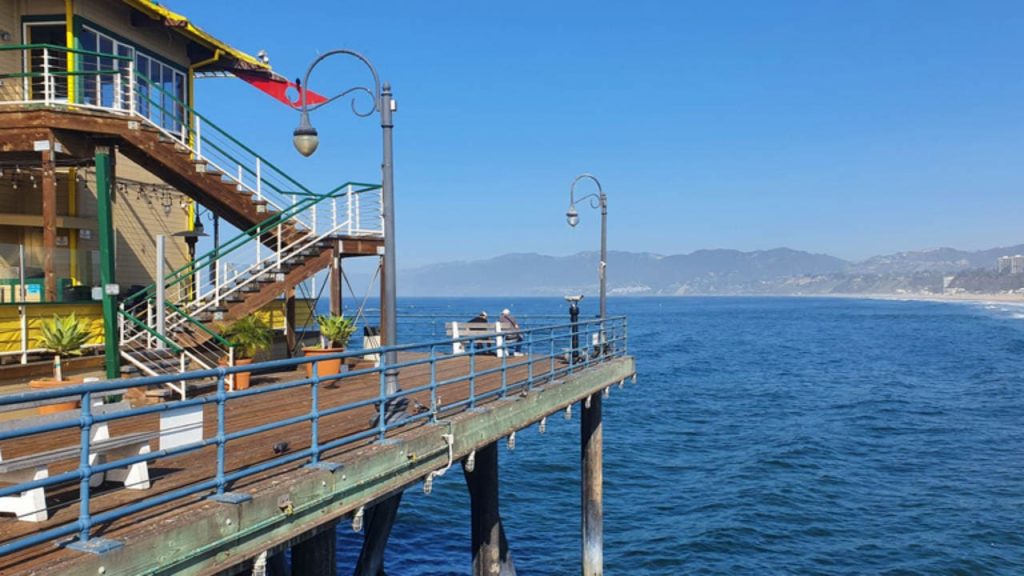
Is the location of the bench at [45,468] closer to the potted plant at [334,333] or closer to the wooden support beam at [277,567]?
the wooden support beam at [277,567]

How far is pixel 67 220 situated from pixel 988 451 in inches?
1135

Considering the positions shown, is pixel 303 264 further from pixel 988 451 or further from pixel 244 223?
pixel 988 451

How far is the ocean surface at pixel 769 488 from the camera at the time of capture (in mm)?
17516

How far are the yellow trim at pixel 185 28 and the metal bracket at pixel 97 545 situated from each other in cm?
1584

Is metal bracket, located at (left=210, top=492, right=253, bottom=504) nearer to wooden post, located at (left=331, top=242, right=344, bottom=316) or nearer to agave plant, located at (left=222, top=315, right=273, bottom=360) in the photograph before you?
agave plant, located at (left=222, top=315, right=273, bottom=360)

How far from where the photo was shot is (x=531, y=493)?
74.6 feet

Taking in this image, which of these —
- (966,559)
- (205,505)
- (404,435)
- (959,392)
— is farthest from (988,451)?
(205,505)

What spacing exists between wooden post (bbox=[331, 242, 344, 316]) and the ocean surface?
5469 mm

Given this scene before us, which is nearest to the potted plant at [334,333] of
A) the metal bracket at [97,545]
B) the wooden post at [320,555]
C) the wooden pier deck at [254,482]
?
the wooden pier deck at [254,482]

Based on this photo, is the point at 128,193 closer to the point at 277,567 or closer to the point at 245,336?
the point at 245,336

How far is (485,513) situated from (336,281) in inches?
264

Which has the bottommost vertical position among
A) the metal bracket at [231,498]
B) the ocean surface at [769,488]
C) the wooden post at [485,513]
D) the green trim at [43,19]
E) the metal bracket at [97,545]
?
the ocean surface at [769,488]

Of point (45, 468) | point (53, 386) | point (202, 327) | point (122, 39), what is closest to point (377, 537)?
point (53, 386)

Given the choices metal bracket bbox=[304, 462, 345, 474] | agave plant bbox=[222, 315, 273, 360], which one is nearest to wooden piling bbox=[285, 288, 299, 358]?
agave plant bbox=[222, 315, 273, 360]
